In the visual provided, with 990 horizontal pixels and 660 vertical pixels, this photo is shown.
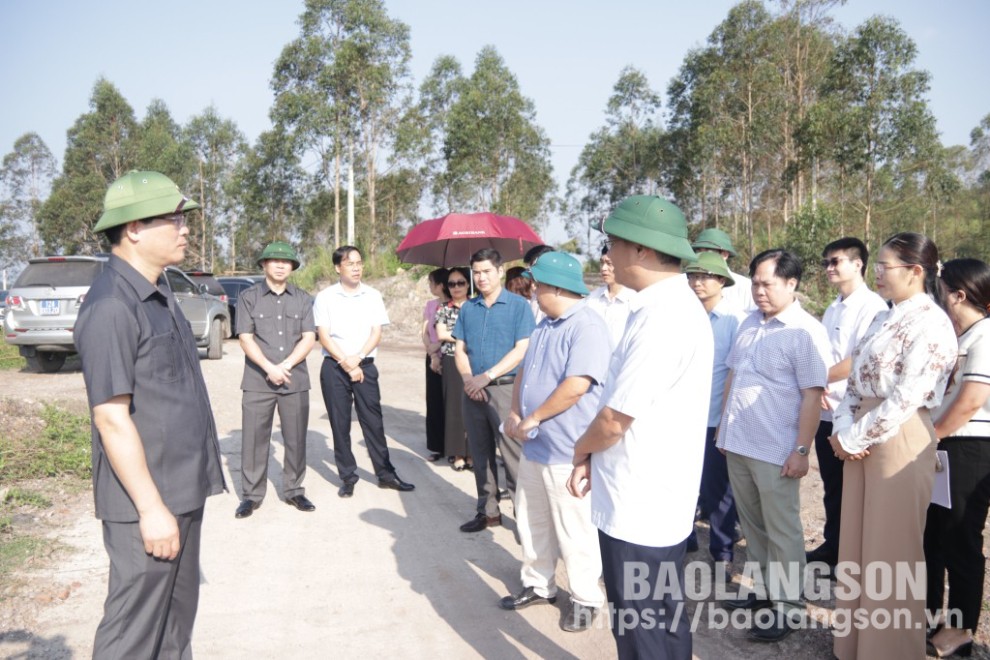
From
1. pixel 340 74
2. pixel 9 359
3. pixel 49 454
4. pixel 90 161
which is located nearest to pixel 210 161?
pixel 90 161

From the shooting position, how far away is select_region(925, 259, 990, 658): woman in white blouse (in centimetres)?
312

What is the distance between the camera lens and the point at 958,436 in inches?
128

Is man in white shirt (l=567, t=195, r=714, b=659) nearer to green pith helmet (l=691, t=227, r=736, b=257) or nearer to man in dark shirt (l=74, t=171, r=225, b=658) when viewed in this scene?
man in dark shirt (l=74, t=171, r=225, b=658)

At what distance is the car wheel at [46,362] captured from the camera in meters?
11.6

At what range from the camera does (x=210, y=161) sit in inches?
1690

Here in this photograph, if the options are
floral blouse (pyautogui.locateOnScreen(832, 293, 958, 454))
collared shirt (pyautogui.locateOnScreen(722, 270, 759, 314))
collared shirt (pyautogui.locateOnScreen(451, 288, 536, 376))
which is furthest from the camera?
collared shirt (pyautogui.locateOnScreen(722, 270, 759, 314))

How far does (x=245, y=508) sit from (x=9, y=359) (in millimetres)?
10697

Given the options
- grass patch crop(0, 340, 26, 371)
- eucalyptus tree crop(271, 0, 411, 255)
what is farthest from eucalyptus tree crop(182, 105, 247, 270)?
grass patch crop(0, 340, 26, 371)

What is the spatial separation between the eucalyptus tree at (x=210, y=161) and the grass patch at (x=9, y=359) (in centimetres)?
2918

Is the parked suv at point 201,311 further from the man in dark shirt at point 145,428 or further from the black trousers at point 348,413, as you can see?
the man in dark shirt at point 145,428

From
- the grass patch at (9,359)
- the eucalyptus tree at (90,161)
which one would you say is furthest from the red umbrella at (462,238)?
the eucalyptus tree at (90,161)

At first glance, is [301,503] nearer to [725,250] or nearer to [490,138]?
[725,250]

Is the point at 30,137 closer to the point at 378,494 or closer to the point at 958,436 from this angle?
the point at 378,494

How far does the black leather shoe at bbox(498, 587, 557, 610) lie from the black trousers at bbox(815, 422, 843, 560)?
1.90 m
